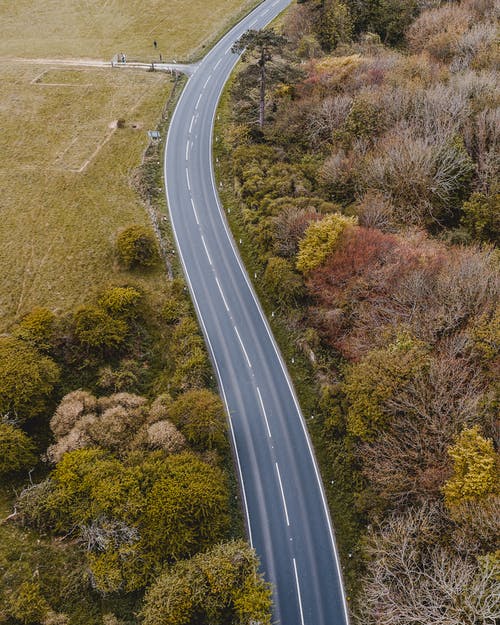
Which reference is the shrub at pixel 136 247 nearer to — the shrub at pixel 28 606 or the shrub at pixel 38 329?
A: the shrub at pixel 38 329

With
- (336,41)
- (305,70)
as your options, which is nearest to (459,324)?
(305,70)

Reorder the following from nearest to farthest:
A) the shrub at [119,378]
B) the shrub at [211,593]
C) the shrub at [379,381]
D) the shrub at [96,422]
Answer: the shrub at [211,593], the shrub at [379,381], the shrub at [96,422], the shrub at [119,378]

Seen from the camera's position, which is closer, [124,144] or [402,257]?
[402,257]

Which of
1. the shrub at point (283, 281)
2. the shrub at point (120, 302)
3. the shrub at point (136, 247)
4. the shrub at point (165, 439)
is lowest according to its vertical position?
the shrub at point (165, 439)

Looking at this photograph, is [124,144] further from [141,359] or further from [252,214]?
[141,359]

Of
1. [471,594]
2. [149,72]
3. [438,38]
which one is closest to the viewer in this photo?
[471,594]

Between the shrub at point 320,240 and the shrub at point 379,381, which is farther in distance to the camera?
the shrub at point 320,240

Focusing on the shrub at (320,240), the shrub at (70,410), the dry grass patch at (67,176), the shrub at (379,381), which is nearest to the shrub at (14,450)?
the shrub at (70,410)

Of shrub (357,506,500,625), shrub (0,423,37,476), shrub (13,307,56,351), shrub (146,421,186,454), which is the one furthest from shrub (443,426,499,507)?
shrub (13,307,56,351)
